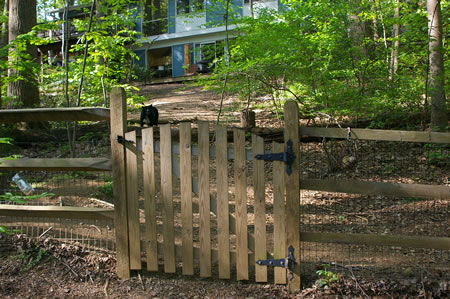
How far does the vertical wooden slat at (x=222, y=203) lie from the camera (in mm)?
3488

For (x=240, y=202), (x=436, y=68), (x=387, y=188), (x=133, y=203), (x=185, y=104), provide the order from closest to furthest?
(x=387, y=188) < (x=240, y=202) < (x=133, y=203) < (x=436, y=68) < (x=185, y=104)

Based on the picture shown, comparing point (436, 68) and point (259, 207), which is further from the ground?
point (436, 68)

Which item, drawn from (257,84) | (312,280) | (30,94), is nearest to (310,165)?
(257,84)

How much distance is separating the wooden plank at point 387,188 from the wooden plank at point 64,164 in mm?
1924

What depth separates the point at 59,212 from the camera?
12.8 ft

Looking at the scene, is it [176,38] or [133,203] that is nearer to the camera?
[133,203]

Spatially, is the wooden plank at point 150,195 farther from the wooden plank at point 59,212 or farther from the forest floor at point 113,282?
the wooden plank at point 59,212

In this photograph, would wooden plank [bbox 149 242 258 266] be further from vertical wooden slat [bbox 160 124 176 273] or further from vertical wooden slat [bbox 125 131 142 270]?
vertical wooden slat [bbox 125 131 142 270]

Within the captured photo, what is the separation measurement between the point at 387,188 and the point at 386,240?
0.45m

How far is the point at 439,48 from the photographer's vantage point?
25.7ft

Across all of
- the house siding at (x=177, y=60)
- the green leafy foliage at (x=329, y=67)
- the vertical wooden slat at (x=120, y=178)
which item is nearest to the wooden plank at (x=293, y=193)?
the vertical wooden slat at (x=120, y=178)

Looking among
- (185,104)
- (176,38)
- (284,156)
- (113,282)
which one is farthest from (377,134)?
(176,38)

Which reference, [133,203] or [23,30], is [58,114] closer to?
[133,203]

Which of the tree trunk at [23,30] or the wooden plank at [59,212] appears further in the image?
the tree trunk at [23,30]
